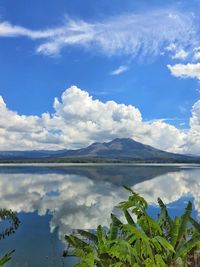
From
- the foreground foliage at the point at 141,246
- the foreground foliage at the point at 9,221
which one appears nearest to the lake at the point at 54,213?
the foreground foliage at the point at 9,221

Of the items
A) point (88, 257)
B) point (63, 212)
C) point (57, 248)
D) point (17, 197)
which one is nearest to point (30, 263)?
point (57, 248)

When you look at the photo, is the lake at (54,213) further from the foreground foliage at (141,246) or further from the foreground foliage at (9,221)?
the foreground foliage at (141,246)

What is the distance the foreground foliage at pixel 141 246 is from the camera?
33.9 feet

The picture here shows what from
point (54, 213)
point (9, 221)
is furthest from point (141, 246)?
point (54, 213)

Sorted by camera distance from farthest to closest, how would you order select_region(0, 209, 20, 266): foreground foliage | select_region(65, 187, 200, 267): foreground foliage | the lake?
1. select_region(0, 209, 20, 266): foreground foliage
2. the lake
3. select_region(65, 187, 200, 267): foreground foliage

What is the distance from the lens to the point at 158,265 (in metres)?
10.6

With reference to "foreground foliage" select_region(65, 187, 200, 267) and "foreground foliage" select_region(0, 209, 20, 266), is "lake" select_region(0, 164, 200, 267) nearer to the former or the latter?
"foreground foliage" select_region(0, 209, 20, 266)

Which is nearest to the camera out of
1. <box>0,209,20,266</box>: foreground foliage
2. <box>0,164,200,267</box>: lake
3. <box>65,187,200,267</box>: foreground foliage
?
<box>65,187,200,267</box>: foreground foliage

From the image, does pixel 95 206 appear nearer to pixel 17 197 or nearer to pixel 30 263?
pixel 17 197

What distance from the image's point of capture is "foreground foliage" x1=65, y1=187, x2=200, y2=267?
33.9 feet

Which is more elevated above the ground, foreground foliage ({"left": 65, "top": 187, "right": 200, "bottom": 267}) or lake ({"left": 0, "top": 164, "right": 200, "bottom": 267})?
foreground foliage ({"left": 65, "top": 187, "right": 200, "bottom": 267})

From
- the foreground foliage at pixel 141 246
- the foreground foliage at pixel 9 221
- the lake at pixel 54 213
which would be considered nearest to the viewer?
the foreground foliage at pixel 141 246

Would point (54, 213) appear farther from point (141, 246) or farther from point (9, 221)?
point (141, 246)

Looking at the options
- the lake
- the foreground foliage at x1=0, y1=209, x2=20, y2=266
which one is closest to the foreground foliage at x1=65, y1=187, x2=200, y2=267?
the lake
